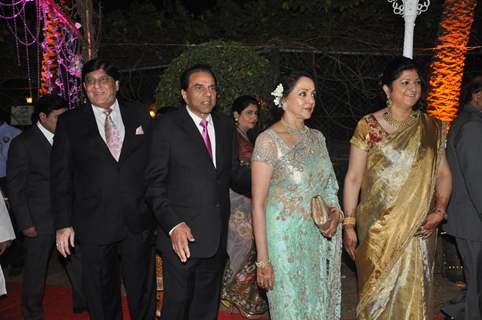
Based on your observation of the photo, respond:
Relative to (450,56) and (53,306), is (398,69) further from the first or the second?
(450,56)

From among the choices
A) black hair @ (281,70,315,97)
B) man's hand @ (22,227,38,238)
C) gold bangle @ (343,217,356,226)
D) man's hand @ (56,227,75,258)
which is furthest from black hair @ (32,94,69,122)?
gold bangle @ (343,217,356,226)

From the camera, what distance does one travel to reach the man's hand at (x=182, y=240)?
3.26 m

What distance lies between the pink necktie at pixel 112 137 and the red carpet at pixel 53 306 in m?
1.83

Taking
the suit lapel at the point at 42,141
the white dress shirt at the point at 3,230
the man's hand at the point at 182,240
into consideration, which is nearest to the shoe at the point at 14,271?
the suit lapel at the point at 42,141

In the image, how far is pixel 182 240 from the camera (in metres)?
3.26

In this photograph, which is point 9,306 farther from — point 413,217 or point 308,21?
point 308,21

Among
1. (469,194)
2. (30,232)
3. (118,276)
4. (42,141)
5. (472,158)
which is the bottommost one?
(118,276)

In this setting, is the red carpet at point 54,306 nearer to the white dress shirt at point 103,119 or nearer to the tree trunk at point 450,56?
the white dress shirt at point 103,119

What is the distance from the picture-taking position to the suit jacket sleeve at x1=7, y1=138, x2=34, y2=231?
180 inches

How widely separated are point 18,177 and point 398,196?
10.2 ft

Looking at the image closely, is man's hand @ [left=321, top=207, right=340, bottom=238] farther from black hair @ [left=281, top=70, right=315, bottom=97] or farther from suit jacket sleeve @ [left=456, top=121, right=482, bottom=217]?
suit jacket sleeve @ [left=456, top=121, right=482, bottom=217]

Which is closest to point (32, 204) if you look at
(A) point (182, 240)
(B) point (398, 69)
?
(A) point (182, 240)

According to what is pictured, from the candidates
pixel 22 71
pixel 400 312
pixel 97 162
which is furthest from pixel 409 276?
pixel 22 71

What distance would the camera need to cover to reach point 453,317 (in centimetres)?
448
